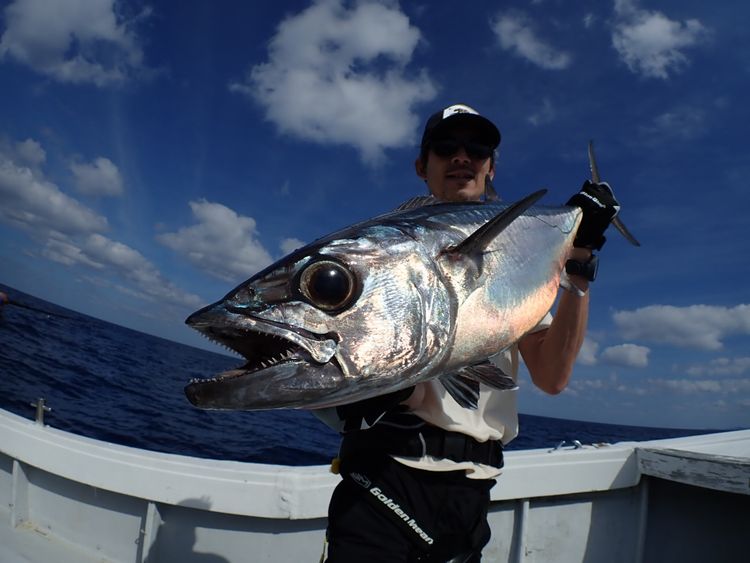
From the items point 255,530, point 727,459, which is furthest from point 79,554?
point 727,459

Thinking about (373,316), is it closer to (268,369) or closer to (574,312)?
(268,369)

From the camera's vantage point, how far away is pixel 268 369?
4.03 feet

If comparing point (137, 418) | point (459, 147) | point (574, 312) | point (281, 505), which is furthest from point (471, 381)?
point (137, 418)

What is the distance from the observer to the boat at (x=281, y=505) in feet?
Result: 10.8

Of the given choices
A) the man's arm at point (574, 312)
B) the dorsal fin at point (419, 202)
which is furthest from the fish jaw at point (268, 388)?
the man's arm at point (574, 312)

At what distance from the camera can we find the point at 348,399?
131 centimetres

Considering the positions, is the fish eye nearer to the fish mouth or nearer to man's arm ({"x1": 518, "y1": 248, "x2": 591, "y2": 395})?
the fish mouth

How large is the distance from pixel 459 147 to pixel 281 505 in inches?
107

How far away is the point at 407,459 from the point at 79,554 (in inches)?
129

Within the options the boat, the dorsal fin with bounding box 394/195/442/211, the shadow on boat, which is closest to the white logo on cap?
the dorsal fin with bounding box 394/195/442/211

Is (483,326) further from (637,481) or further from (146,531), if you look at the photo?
(637,481)

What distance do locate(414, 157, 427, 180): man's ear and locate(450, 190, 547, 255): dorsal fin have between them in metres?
1.25

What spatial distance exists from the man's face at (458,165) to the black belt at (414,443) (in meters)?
1.32

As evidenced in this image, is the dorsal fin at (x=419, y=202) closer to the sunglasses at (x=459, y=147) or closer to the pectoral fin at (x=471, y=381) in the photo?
the sunglasses at (x=459, y=147)
